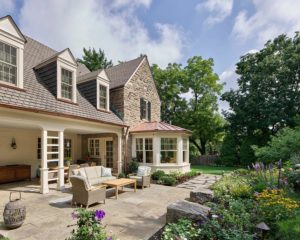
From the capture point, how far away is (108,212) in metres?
6.17

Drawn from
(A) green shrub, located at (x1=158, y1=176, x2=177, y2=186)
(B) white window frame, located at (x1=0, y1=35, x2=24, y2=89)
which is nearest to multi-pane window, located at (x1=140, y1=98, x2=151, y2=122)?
(A) green shrub, located at (x1=158, y1=176, x2=177, y2=186)

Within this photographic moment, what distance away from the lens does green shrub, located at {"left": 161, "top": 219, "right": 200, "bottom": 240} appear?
3861mm

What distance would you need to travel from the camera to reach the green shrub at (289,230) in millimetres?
3566

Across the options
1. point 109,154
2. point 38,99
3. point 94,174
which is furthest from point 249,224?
point 109,154

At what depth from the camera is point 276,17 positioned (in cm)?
826

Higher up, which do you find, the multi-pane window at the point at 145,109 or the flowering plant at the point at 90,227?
the multi-pane window at the point at 145,109

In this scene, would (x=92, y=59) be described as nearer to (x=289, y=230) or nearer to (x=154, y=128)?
(x=154, y=128)

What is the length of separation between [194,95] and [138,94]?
13249 millimetres

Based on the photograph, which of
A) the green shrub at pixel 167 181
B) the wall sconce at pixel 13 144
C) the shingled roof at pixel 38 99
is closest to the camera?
the shingled roof at pixel 38 99

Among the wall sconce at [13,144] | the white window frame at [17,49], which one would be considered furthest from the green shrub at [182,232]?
the wall sconce at [13,144]

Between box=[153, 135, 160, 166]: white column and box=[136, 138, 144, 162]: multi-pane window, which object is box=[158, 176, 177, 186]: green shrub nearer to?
box=[153, 135, 160, 166]: white column

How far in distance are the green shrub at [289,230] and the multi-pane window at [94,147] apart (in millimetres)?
11809

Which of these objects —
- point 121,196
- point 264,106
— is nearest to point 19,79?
point 121,196

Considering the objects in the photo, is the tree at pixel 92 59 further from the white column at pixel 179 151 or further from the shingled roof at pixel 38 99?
the white column at pixel 179 151
